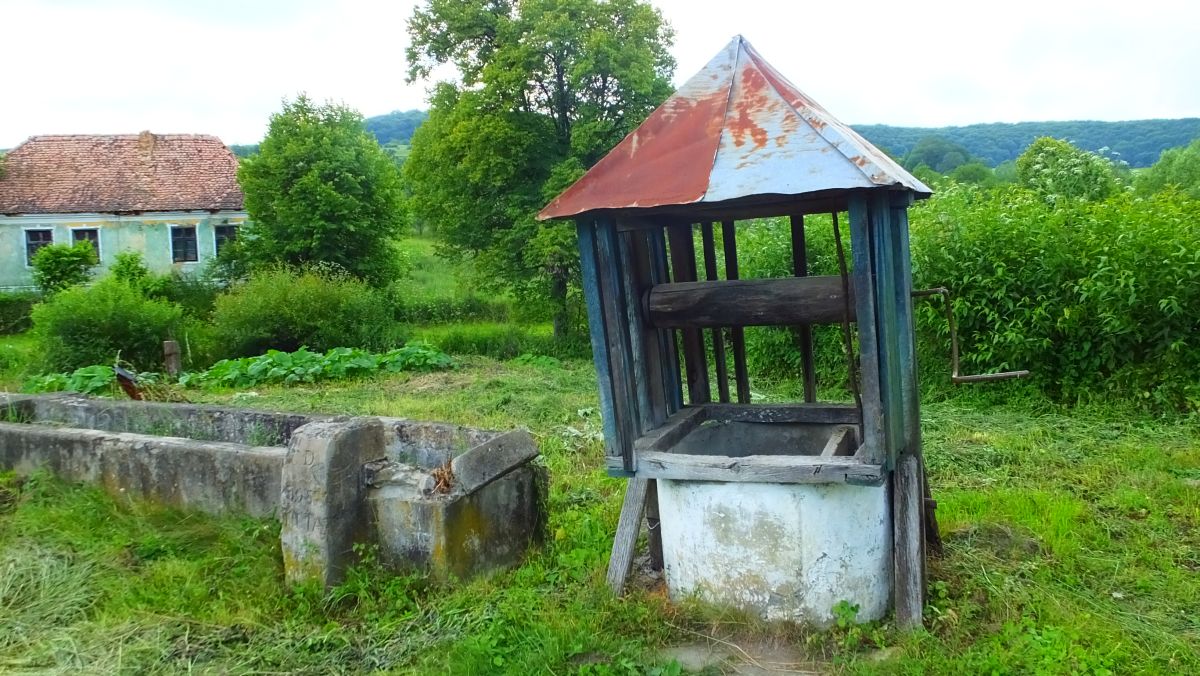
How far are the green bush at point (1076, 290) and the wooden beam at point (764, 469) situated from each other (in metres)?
6.00

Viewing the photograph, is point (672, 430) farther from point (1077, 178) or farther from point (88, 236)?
point (88, 236)

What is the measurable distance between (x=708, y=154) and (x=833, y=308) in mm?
970

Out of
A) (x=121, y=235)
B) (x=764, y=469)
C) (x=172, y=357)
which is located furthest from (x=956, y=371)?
(x=121, y=235)

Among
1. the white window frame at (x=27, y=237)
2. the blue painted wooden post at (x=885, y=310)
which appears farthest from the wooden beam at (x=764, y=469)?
the white window frame at (x=27, y=237)

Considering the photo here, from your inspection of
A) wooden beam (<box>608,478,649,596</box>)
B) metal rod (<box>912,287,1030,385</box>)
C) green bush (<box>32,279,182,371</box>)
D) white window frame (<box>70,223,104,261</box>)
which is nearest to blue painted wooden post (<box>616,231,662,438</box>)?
wooden beam (<box>608,478,649,596</box>)

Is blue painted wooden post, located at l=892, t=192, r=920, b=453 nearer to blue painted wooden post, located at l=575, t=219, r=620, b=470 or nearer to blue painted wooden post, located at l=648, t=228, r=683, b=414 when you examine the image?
blue painted wooden post, located at l=648, t=228, r=683, b=414

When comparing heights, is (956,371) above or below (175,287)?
below

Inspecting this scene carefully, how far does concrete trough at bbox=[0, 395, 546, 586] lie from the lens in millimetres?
4805

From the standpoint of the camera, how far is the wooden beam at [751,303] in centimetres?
431

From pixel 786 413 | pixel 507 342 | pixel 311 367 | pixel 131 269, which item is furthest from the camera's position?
pixel 131 269

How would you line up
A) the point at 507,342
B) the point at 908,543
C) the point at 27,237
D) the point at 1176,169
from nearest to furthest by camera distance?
the point at 908,543 < the point at 507,342 < the point at 1176,169 < the point at 27,237

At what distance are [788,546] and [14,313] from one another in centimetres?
2682

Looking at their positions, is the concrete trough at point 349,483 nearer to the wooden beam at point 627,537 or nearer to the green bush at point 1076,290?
the wooden beam at point 627,537

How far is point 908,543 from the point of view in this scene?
4.27 m
